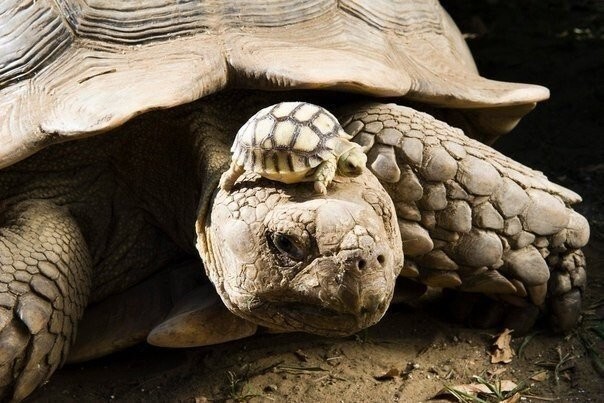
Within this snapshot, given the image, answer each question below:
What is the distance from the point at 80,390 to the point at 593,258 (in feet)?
7.98

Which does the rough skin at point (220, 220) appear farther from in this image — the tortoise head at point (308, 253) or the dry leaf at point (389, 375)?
the dry leaf at point (389, 375)

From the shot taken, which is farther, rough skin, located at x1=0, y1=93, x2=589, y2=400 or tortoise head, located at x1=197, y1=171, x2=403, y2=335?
rough skin, located at x1=0, y1=93, x2=589, y2=400

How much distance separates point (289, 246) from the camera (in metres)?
2.54

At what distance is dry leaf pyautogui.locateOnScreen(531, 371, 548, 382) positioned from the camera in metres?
3.29

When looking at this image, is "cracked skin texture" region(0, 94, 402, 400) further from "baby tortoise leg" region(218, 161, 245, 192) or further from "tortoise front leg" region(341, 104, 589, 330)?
"tortoise front leg" region(341, 104, 589, 330)

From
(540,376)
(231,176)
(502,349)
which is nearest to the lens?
(231,176)

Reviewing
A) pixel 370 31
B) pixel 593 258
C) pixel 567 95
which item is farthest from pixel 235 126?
pixel 567 95

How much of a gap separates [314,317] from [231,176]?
53 centimetres

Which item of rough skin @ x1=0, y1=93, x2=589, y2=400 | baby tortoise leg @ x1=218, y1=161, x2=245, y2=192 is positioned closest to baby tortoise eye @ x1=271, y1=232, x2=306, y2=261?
rough skin @ x1=0, y1=93, x2=589, y2=400

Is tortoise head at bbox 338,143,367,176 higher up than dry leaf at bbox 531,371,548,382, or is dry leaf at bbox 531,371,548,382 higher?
tortoise head at bbox 338,143,367,176

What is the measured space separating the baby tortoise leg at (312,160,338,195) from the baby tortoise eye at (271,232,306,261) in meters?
0.17

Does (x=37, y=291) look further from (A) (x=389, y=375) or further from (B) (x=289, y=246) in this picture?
(A) (x=389, y=375)

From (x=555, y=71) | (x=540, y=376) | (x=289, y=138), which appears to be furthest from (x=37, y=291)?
(x=555, y=71)

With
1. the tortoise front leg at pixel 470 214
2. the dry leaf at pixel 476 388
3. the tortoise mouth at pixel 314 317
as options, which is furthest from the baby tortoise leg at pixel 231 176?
the dry leaf at pixel 476 388
